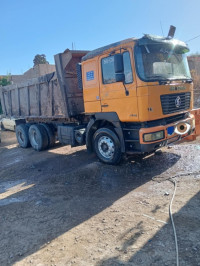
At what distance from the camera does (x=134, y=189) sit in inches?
182

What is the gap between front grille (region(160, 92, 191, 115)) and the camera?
503cm

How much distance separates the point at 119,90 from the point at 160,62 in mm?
1048

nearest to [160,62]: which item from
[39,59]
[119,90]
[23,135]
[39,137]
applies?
[119,90]

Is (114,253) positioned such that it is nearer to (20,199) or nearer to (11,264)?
(11,264)

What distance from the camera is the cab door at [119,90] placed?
492 cm

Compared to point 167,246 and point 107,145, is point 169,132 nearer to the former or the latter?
point 107,145

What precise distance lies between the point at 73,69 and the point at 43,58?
2669 cm

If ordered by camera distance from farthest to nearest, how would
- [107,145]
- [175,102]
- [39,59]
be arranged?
[39,59]
[107,145]
[175,102]

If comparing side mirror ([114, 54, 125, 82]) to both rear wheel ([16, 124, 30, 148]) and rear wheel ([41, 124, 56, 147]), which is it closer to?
rear wheel ([41, 124, 56, 147])

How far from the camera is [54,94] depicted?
7547mm

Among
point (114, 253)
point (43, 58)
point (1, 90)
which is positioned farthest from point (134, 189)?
point (43, 58)

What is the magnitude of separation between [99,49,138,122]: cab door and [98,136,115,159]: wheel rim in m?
0.72

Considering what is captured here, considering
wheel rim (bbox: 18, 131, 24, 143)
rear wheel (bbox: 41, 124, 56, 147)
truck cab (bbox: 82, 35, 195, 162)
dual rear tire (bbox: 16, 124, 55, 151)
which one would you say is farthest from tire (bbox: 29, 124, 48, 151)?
truck cab (bbox: 82, 35, 195, 162)

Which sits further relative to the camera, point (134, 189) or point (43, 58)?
point (43, 58)
